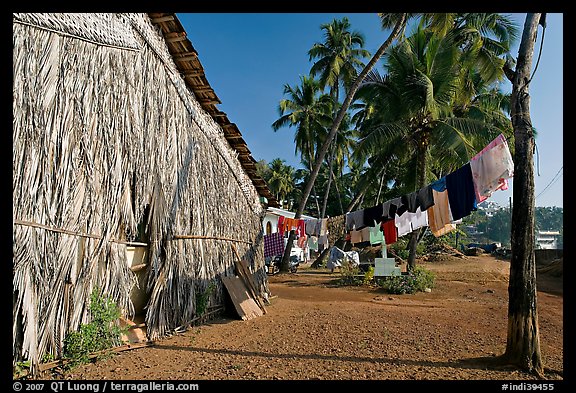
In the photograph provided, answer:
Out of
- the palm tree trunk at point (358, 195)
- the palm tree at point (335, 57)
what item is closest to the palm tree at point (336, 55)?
the palm tree at point (335, 57)

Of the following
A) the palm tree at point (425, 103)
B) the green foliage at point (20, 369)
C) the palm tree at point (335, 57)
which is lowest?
the green foliage at point (20, 369)

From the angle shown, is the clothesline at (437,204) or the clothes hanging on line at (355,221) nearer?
the clothesline at (437,204)

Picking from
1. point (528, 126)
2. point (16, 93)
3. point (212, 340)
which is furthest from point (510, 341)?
point (16, 93)

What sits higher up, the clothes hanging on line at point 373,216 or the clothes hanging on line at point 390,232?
the clothes hanging on line at point 373,216

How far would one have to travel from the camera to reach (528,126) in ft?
16.9

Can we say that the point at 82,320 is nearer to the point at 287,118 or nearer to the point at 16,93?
the point at 16,93

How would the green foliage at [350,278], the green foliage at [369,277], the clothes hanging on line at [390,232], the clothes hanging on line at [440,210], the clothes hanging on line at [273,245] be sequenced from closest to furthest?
the clothes hanging on line at [440,210] < the clothes hanging on line at [390,232] < the green foliage at [369,277] < the green foliage at [350,278] < the clothes hanging on line at [273,245]

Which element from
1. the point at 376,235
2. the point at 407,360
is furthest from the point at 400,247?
the point at 407,360

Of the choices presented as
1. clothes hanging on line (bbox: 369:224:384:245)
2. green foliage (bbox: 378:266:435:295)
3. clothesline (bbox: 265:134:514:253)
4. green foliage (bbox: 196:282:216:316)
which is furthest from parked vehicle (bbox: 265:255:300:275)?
green foliage (bbox: 196:282:216:316)

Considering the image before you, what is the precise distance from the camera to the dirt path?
183 inches

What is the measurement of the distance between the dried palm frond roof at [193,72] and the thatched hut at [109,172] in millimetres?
22

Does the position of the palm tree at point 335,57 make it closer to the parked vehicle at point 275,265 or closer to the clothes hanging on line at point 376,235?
the parked vehicle at point 275,265

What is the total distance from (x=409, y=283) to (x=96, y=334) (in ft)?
35.1

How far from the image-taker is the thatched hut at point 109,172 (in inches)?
164
